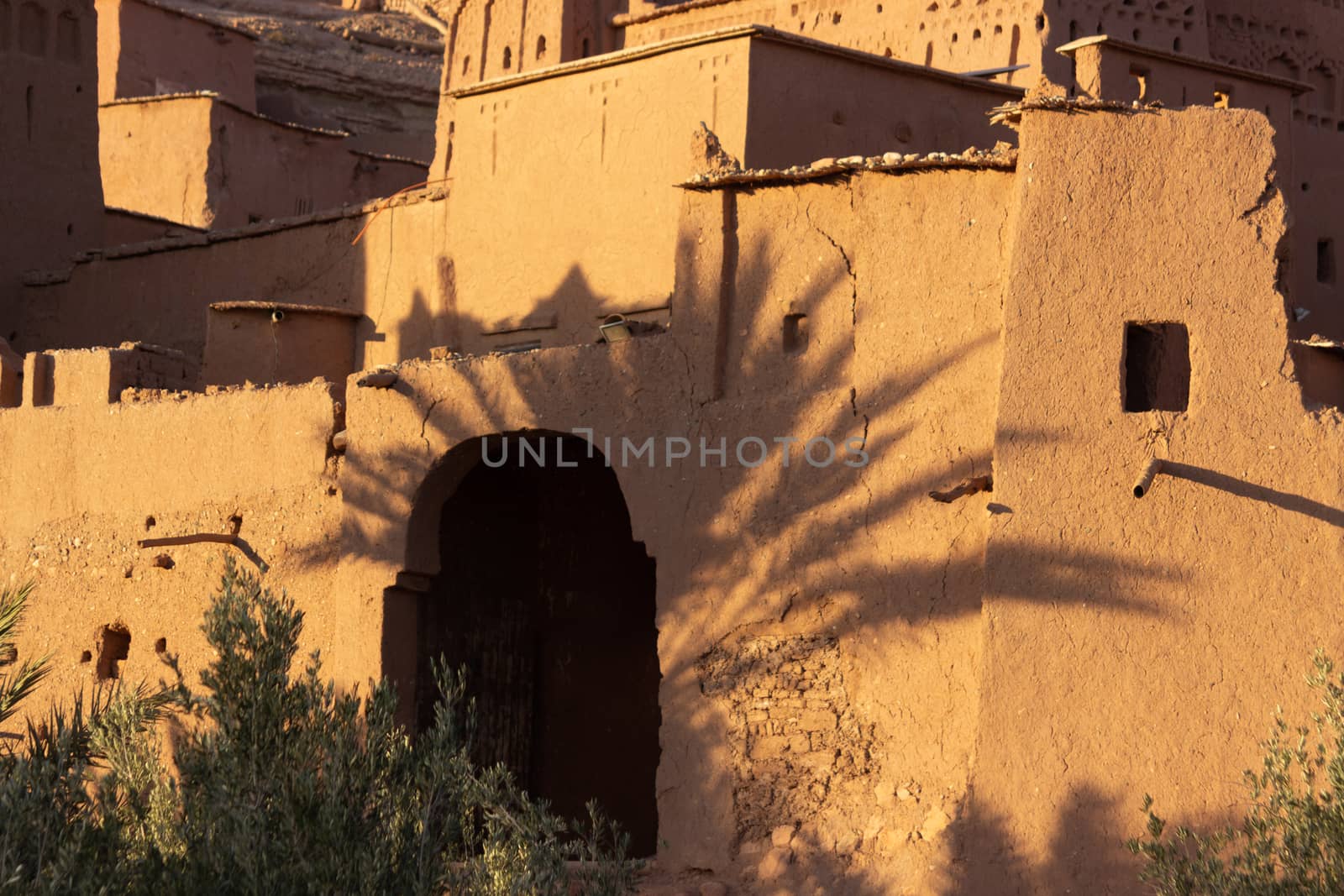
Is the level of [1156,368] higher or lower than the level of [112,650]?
higher

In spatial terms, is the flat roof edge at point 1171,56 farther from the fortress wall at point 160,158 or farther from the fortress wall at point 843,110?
the fortress wall at point 160,158

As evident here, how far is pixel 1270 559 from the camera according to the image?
36.8 feet

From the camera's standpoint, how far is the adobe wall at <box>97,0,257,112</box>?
27094 millimetres

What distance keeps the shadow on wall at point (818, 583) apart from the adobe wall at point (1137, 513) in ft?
0.25

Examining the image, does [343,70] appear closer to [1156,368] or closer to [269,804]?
[1156,368]

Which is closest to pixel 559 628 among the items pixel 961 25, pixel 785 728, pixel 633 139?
pixel 633 139

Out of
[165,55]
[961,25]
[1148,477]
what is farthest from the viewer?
[165,55]

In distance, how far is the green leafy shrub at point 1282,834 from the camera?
9742 millimetres

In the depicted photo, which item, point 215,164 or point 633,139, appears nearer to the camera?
point 633,139

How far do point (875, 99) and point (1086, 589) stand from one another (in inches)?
262

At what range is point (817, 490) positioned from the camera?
12227mm

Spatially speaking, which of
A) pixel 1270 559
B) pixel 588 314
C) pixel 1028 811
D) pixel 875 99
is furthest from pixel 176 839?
pixel 875 99

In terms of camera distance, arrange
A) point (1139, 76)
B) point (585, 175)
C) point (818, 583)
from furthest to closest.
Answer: point (1139, 76), point (585, 175), point (818, 583)

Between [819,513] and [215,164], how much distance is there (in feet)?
49.5
